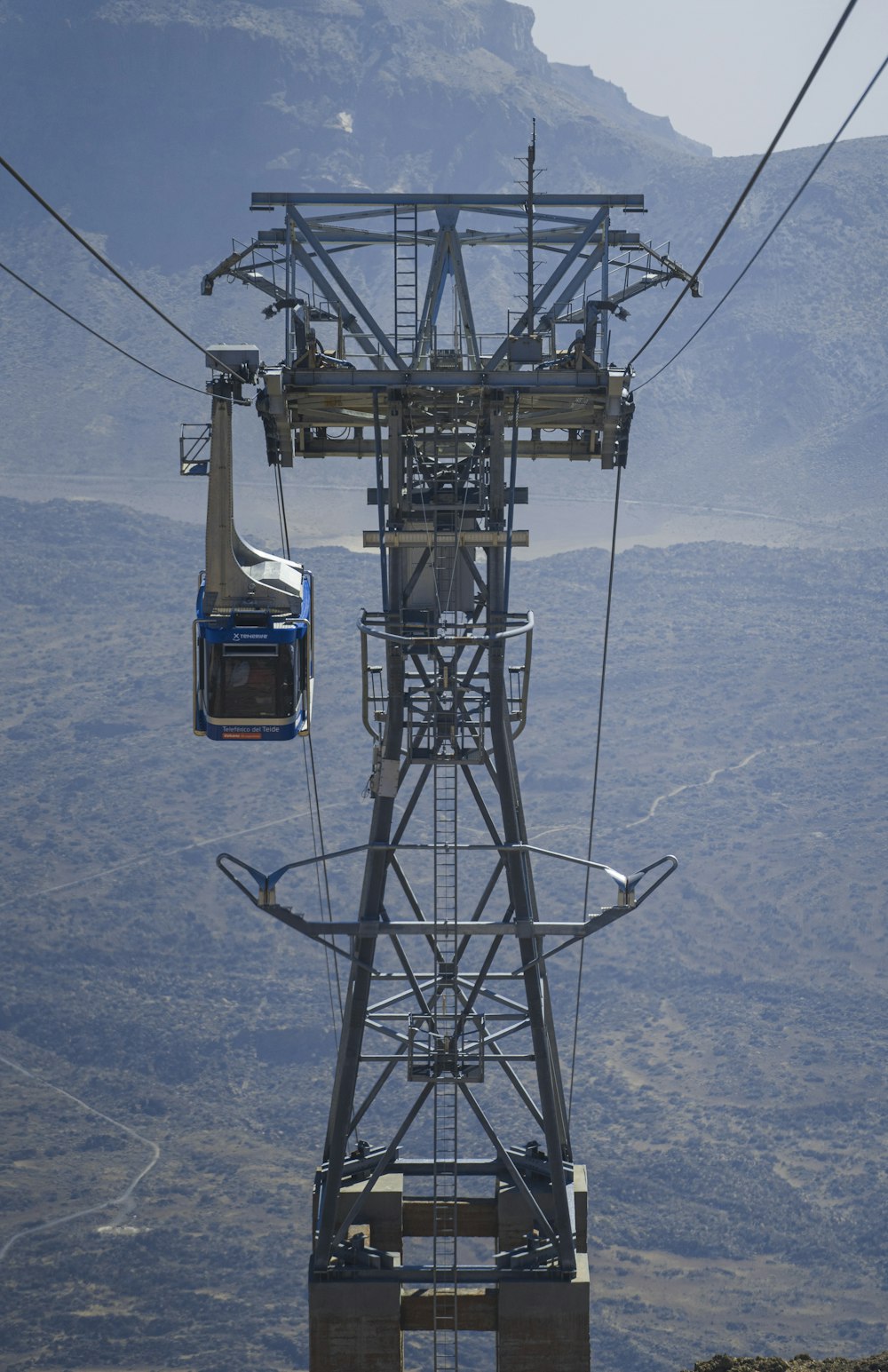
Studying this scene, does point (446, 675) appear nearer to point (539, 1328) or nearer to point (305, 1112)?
point (539, 1328)

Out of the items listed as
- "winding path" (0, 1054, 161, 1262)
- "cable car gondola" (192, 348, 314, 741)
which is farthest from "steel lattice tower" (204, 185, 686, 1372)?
"winding path" (0, 1054, 161, 1262)

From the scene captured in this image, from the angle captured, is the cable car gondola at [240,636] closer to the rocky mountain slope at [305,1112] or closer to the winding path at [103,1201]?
the rocky mountain slope at [305,1112]

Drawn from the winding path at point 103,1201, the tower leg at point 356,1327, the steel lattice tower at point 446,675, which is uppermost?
the steel lattice tower at point 446,675

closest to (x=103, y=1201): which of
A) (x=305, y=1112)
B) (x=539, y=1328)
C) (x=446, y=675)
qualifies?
(x=305, y=1112)

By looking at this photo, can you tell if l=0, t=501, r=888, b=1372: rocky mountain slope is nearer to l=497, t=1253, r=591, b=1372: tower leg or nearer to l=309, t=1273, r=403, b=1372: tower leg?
l=309, t=1273, r=403, b=1372: tower leg

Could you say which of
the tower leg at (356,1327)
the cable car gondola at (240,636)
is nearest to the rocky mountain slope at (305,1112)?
the tower leg at (356,1327)

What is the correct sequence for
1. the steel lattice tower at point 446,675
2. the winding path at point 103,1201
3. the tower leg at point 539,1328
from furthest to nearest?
the winding path at point 103,1201
the tower leg at point 539,1328
the steel lattice tower at point 446,675

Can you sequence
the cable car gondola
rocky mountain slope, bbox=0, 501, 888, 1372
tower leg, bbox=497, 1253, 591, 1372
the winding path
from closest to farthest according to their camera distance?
the cable car gondola < tower leg, bbox=497, 1253, 591, 1372 < rocky mountain slope, bbox=0, 501, 888, 1372 < the winding path

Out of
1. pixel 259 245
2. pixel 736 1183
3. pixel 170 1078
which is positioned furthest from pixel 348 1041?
pixel 170 1078
